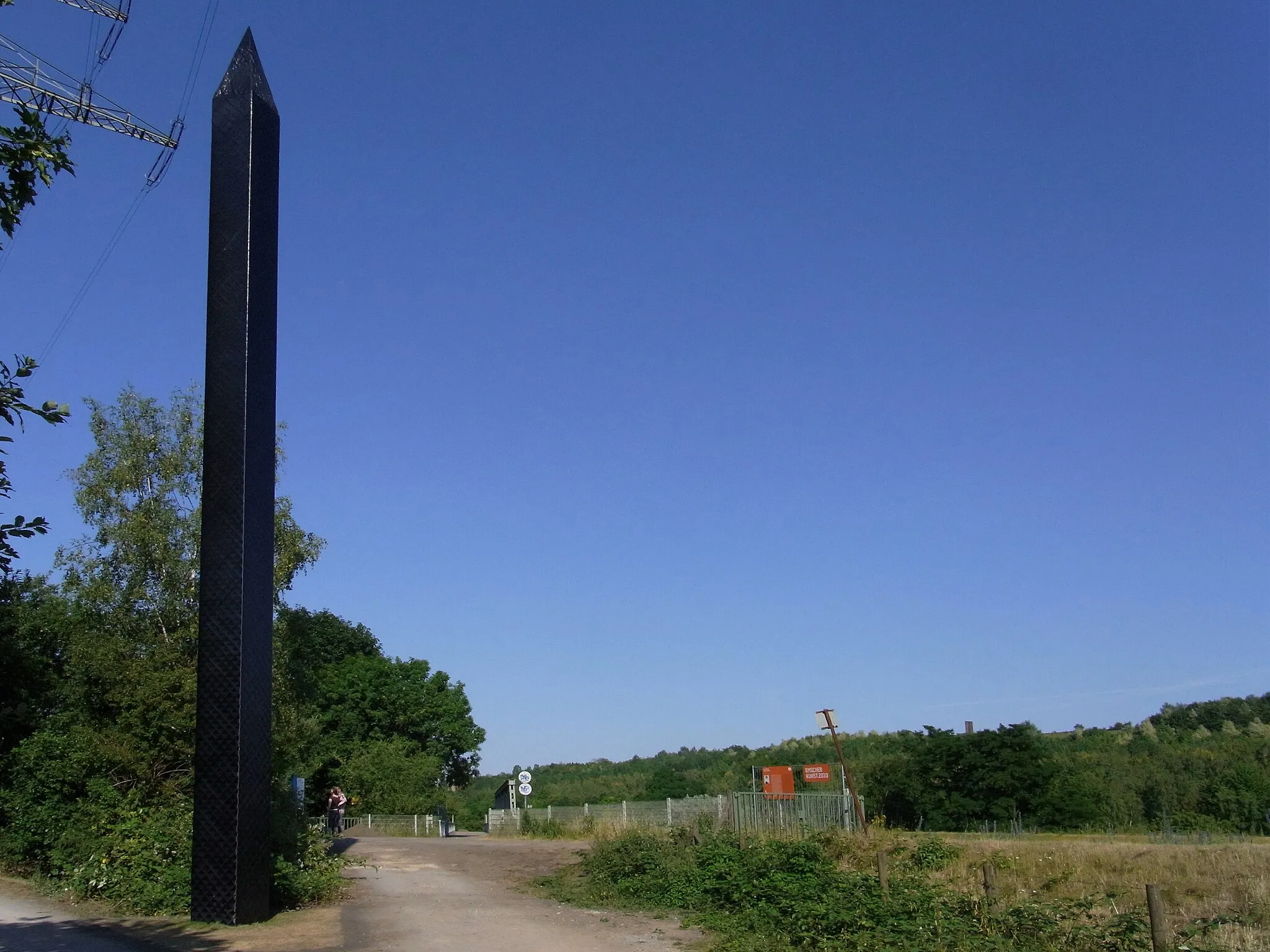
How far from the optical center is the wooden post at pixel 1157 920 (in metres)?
9.20

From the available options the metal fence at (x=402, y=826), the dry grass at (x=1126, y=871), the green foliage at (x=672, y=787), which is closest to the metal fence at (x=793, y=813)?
the dry grass at (x=1126, y=871)

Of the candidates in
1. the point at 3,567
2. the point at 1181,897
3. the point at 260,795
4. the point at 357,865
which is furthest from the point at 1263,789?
the point at 3,567

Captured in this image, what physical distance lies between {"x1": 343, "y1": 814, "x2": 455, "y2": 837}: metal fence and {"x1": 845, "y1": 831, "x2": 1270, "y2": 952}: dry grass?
23188 millimetres

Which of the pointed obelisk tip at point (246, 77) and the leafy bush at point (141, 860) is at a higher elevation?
the pointed obelisk tip at point (246, 77)

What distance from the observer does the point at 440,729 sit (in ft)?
201

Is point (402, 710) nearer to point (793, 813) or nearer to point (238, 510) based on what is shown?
point (793, 813)

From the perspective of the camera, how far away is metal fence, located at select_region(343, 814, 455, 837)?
129 ft

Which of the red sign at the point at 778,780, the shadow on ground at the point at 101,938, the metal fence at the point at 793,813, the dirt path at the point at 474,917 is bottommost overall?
the dirt path at the point at 474,917

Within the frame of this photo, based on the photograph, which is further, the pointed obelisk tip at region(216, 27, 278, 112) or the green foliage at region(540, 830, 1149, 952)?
the pointed obelisk tip at region(216, 27, 278, 112)

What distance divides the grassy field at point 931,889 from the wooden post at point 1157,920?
0.66ft

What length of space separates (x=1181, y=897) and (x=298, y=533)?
57.0 ft

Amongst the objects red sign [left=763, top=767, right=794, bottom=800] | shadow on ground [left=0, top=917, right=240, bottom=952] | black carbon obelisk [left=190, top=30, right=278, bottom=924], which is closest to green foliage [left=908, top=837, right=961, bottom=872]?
red sign [left=763, top=767, right=794, bottom=800]

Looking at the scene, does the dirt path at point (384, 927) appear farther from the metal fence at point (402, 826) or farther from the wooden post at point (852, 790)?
the metal fence at point (402, 826)

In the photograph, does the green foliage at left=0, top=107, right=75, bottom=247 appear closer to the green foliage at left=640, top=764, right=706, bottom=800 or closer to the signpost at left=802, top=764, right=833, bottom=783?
the signpost at left=802, top=764, right=833, bottom=783
